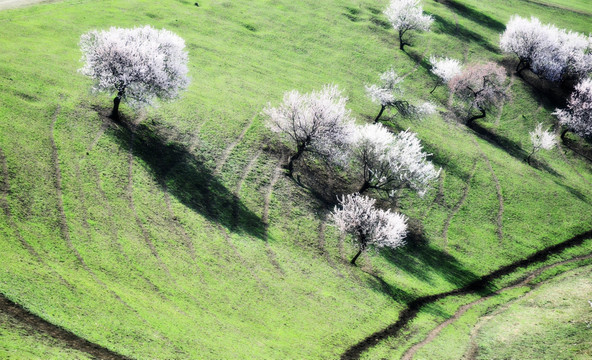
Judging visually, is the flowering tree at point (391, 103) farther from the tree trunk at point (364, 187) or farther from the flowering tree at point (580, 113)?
the flowering tree at point (580, 113)

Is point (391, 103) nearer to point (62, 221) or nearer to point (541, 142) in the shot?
point (541, 142)

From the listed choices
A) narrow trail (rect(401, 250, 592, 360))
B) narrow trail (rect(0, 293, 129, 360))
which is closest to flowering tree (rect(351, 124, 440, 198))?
narrow trail (rect(401, 250, 592, 360))

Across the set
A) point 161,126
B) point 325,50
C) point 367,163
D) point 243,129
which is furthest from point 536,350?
point 325,50

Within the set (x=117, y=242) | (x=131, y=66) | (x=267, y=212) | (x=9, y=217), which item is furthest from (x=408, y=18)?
(x=9, y=217)

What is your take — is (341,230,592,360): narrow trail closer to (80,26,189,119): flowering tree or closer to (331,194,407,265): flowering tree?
(331,194,407,265): flowering tree

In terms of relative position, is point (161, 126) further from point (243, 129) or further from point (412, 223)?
point (412, 223)
